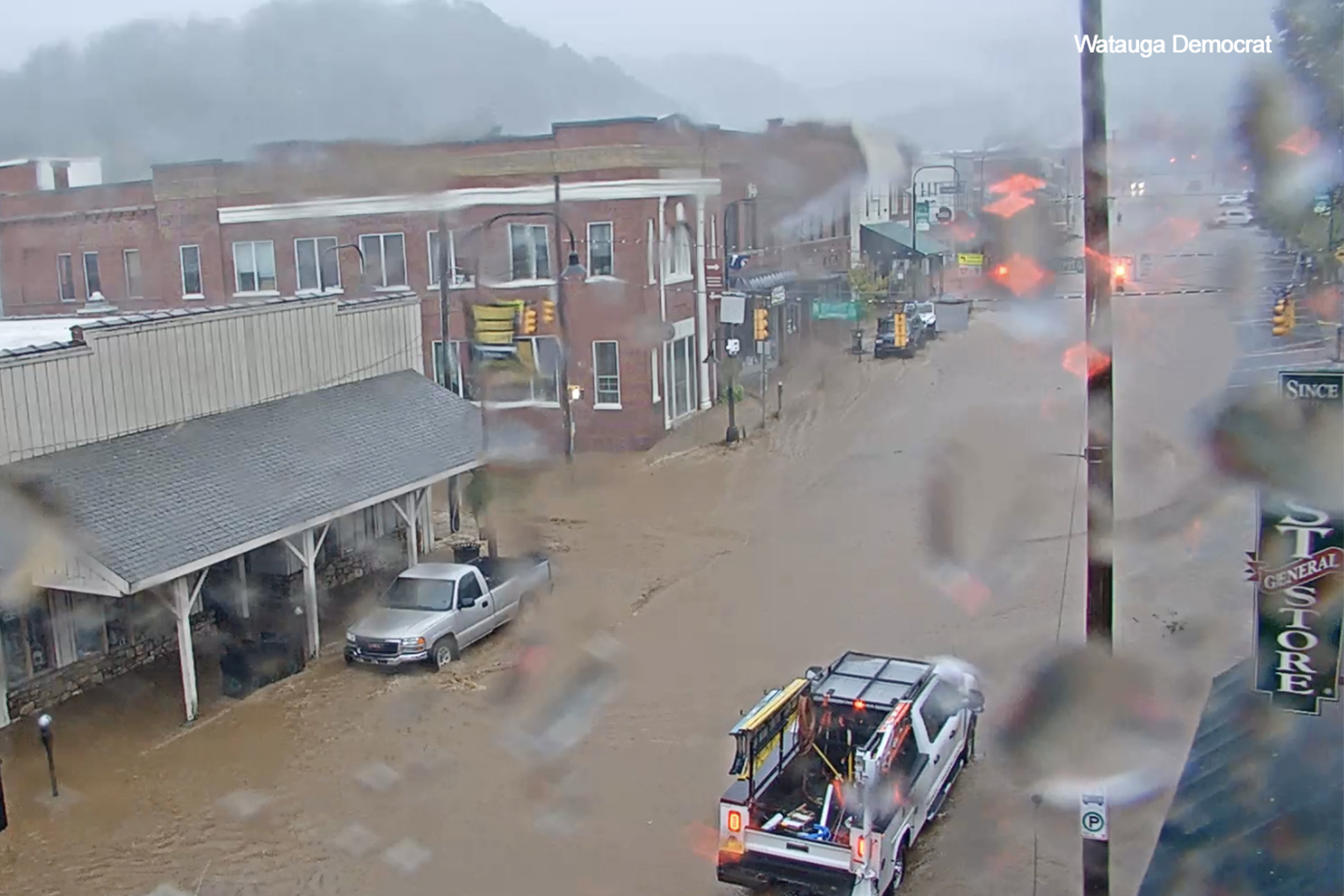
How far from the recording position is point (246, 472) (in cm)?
1241

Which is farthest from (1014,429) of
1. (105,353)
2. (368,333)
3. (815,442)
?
(105,353)

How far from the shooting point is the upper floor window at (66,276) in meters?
29.1

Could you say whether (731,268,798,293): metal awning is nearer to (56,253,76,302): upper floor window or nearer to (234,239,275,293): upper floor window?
(234,239,275,293): upper floor window

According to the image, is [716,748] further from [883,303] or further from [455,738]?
[883,303]

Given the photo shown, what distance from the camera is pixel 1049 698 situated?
1023 centimetres

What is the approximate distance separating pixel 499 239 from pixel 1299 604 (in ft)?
63.3

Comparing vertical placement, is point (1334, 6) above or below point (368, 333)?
above

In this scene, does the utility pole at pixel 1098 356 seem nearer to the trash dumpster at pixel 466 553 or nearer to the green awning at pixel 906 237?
the trash dumpster at pixel 466 553

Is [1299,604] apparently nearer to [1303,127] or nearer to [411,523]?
[411,523]

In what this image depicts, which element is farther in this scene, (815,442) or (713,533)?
(815,442)

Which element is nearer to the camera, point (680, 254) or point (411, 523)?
point (411, 523)

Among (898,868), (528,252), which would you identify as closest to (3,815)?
(898,868)

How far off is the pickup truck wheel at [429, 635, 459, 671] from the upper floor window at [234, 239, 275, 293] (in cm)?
1577

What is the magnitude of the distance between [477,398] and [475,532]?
630cm
